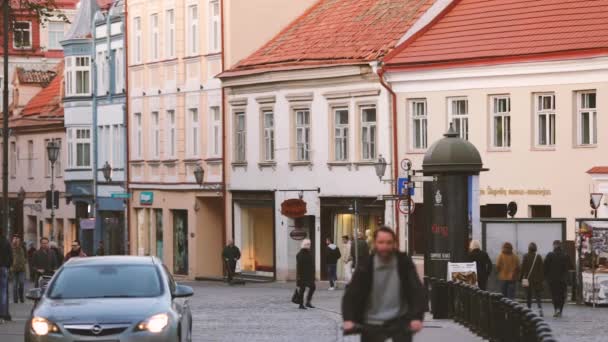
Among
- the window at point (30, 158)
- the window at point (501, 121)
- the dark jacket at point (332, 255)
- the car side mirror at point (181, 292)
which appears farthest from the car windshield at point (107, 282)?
the window at point (30, 158)

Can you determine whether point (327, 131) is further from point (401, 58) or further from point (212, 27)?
point (212, 27)

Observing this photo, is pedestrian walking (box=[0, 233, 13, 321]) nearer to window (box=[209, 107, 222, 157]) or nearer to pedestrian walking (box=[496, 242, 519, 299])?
pedestrian walking (box=[496, 242, 519, 299])

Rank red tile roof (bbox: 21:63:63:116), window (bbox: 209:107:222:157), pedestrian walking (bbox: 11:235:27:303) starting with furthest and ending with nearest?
red tile roof (bbox: 21:63:63:116), window (bbox: 209:107:222:157), pedestrian walking (bbox: 11:235:27:303)

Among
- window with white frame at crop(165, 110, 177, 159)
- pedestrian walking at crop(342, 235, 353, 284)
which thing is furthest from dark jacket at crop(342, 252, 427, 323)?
window with white frame at crop(165, 110, 177, 159)

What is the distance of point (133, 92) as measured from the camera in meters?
76.6

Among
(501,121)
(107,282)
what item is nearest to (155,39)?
(501,121)

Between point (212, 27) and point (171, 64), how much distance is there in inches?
182

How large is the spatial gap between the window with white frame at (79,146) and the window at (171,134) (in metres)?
9.61

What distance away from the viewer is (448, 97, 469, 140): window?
176 feet

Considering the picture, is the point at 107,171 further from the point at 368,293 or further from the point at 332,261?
the point at 368,293

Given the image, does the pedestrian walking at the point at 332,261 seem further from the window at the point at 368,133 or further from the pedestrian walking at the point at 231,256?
the pedestrian walking at the point at 231,256

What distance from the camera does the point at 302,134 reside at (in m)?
61.1

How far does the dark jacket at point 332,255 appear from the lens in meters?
54.0

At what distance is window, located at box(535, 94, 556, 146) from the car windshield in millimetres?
28758
